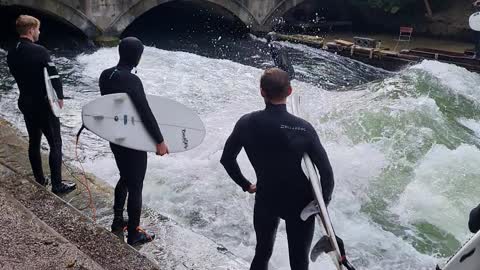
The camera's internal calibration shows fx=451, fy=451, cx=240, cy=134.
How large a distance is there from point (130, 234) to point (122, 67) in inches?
54.1

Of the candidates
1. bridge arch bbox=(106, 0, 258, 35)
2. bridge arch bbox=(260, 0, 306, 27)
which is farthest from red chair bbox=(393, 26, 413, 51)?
bridge arch bbox=(106, 0, 258, 35)

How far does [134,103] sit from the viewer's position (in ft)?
10.9

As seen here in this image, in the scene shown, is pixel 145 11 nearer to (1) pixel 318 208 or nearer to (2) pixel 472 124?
(2) pixel 472 124

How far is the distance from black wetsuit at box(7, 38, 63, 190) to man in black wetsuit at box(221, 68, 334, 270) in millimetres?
2037

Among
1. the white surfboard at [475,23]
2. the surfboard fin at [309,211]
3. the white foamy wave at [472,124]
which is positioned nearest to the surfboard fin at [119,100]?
the surfboard fin at [309,211]

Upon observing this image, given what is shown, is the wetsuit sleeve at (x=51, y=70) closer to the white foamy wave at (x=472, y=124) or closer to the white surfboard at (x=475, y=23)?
the white foamy wave at (x=472, y=124)

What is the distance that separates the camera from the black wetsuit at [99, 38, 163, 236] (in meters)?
3.27

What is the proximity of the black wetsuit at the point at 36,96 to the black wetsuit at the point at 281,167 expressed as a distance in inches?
80.2

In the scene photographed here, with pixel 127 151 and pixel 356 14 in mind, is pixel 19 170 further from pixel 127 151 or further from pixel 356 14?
pixel 356 14

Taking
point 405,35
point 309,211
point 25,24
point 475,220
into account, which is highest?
point 405,35

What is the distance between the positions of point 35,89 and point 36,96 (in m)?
0.07

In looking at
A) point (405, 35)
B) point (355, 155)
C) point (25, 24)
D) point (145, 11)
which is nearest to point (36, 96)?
point (25, 24)

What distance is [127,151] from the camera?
3.43 m

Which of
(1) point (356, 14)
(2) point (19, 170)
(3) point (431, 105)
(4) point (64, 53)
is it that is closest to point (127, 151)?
(2) point (19, 170)
